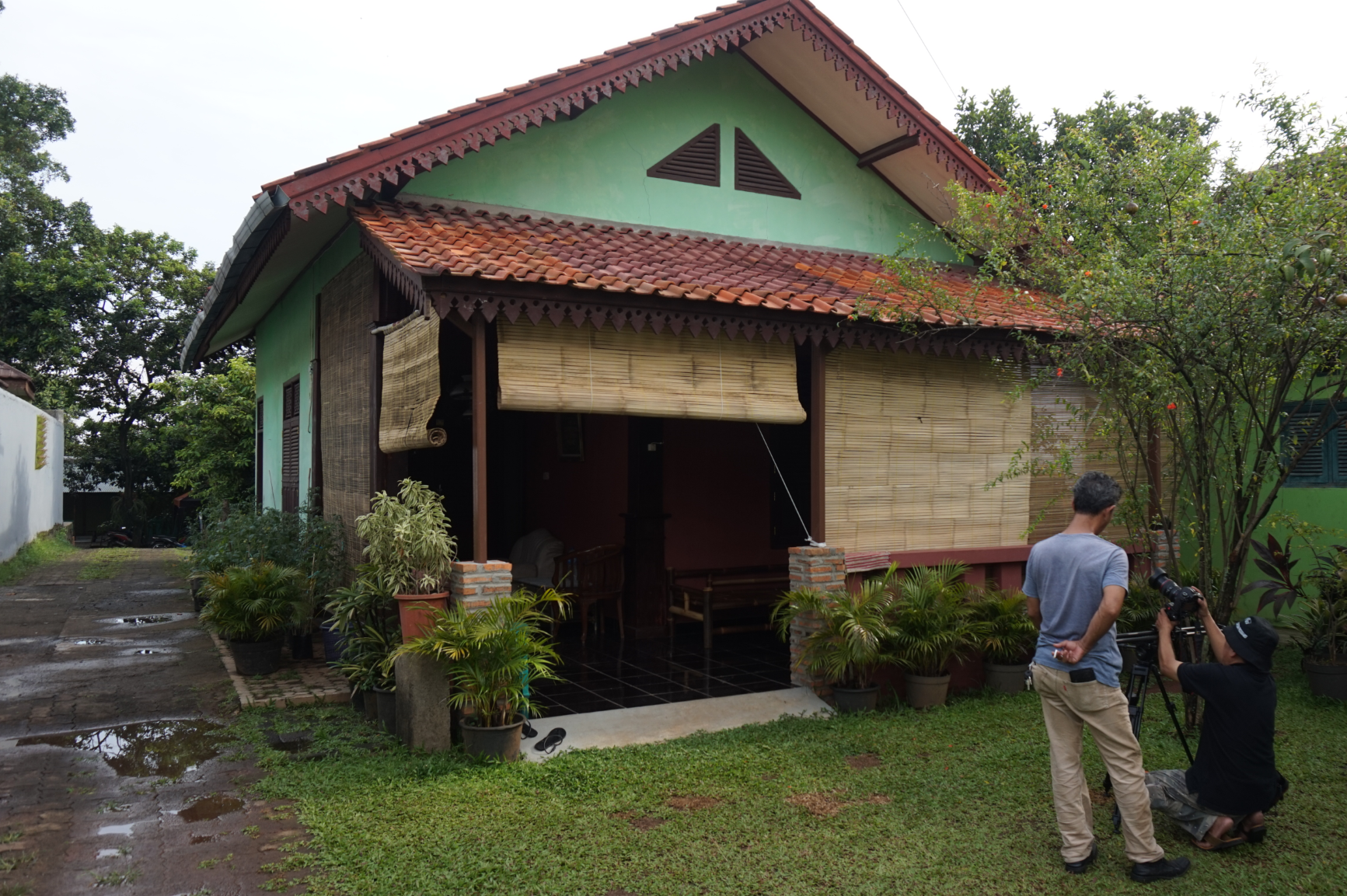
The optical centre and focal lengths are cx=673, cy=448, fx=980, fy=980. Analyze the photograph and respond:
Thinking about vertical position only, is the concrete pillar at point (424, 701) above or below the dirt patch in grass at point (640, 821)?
above

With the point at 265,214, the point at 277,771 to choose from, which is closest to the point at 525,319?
the point at 265,214

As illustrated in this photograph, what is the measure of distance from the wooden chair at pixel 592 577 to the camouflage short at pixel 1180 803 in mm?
5913

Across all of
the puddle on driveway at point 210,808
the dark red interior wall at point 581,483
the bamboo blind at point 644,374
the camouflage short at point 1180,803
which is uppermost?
the bamboo blind at point 644,374

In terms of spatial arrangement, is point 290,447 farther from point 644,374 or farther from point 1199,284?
point 1199,284

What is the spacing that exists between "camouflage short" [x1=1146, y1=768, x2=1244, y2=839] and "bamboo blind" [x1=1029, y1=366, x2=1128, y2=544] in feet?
13.3

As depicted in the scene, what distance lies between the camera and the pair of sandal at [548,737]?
6133 mm

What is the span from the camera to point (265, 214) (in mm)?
7594

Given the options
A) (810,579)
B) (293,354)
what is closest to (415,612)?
(810,579)

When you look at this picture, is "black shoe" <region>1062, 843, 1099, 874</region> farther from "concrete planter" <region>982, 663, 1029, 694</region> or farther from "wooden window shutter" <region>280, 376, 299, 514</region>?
"wooden window shutter" <region>280, 376, 299, 514</region>

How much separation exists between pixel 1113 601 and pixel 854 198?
22.6ft

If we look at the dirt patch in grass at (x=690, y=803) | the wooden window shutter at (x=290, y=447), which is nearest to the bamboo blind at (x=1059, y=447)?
the dirt patch in grass at (x=690, y=803)

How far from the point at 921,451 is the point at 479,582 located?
400 centimetres

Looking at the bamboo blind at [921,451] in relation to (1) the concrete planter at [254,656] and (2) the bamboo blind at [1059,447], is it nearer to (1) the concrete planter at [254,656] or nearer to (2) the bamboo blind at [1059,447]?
(2) the bamboo blind at [1059,447]

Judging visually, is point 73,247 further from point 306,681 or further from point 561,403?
point 561,403
